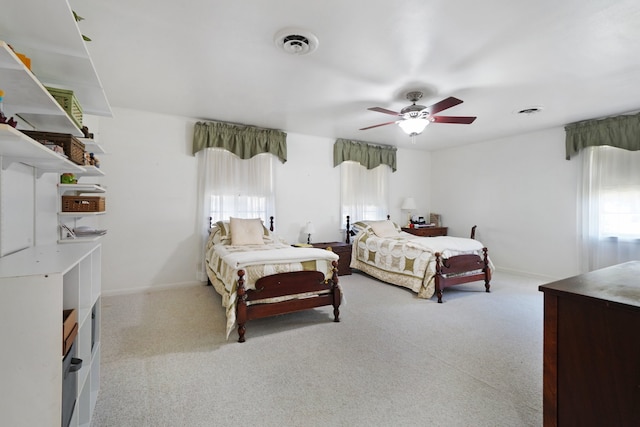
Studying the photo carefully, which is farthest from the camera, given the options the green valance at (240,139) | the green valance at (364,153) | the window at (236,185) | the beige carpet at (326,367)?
the green valance at (364,153)

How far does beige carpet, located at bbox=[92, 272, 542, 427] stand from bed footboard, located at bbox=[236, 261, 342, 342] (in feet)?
0.61

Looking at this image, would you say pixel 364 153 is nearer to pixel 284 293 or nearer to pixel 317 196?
pixel 317 196

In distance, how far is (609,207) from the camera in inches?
156

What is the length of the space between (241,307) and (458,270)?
2769 mm

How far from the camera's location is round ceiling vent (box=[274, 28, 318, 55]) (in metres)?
2.12

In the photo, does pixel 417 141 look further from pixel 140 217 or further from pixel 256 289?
pixel 140 217

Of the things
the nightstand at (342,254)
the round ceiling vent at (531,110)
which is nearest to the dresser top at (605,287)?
the round ceiling vent at (531,110)

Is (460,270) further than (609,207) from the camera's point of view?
No

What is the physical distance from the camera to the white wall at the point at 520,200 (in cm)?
448

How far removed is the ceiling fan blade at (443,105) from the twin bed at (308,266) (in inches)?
67.2

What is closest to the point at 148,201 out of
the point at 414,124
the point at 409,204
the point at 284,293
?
the point at 284,293

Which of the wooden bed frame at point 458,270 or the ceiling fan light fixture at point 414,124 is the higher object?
the ceiling fan light fixture at point 414,124

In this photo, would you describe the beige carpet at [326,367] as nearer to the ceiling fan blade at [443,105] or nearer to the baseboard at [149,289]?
the baseboard at [149,289]

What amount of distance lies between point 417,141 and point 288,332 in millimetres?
4394
